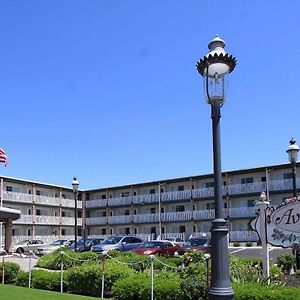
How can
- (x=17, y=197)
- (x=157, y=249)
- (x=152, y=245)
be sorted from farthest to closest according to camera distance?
(x=17, y=197) < (x=152, y=245) < (x=157, y=249)

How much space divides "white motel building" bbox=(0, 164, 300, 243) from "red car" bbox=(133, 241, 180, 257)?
15.6 metres

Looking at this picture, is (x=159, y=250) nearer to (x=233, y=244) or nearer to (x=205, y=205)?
(x=233, y=244)

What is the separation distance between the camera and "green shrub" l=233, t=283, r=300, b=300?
363 inches

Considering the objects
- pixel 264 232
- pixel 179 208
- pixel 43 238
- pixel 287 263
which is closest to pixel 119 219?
pixel 179 208

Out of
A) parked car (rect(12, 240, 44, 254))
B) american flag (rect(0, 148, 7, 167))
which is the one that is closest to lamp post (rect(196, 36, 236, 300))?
american flag (rect(0, 148, 7, 167))

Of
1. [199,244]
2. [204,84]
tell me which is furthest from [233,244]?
[204,84]

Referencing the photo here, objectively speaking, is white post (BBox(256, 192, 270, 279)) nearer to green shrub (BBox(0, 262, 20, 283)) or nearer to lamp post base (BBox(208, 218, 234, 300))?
lamp post base (BBox(208, 218, 234, 300))

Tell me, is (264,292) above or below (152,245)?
above

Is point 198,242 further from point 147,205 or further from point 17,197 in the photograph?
point 17,197

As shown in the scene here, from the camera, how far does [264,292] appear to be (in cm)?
961

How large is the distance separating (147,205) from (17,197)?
1542cm

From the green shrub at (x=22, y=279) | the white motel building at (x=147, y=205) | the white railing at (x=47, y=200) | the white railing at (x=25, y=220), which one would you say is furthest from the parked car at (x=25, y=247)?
the green shrub at (x=22, y=279)

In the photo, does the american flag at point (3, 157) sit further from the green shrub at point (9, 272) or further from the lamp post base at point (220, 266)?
the lamp post base at point (220, 266)

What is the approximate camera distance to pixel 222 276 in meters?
6.78
